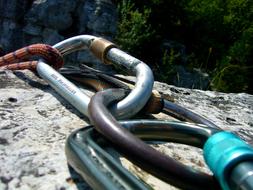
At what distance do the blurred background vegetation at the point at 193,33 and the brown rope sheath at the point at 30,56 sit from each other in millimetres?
5347

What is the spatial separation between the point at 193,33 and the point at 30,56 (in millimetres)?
7469

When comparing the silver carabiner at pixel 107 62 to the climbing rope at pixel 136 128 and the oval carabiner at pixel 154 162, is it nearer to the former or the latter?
the climbing rope at pixel 136 128

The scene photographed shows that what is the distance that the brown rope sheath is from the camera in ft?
2.78

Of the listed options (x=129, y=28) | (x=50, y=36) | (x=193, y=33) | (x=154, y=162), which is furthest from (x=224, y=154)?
(x=193, y=33)

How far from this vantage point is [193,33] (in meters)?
8.16

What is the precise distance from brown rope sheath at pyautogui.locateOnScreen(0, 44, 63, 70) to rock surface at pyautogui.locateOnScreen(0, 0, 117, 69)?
416 cm

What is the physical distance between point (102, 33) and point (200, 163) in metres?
4.58

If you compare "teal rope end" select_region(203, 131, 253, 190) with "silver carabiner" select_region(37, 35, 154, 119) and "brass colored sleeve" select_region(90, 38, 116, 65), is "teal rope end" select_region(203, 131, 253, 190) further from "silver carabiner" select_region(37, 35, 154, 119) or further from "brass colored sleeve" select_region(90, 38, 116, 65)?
"brass colored sleeve" select_region(90, 38, 116, 65)

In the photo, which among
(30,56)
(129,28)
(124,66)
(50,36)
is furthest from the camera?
(129,28)

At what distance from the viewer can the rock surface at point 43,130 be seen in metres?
0.50

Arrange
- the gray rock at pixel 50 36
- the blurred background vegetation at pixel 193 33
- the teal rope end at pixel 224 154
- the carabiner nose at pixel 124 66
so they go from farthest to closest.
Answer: the blurred background vegetation at pixel 193 33, the gray rock at pixel 50 36, the carabiner nose at pixel 124 66, the teal rope end at pixel 224 154

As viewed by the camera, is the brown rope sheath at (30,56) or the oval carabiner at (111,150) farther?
the brown rope sheath at (30,56)

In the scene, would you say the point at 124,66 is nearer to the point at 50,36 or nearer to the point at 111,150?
the point at 111,150

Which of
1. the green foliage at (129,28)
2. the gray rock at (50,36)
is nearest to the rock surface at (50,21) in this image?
the gray rock at (50,36)
